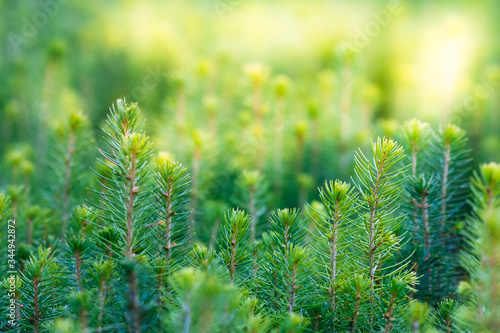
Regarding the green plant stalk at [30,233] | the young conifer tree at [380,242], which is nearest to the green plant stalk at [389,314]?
the young conifer tree at [380,242]

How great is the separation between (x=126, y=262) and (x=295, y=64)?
3.17 feet

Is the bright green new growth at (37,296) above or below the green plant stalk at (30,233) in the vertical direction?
below

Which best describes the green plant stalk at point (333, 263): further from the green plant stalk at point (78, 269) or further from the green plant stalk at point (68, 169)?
the green plant stalk at point (68, 169)

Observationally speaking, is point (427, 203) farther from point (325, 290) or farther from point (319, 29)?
point (319, 29)

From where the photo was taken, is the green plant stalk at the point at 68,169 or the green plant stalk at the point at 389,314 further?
the green plant stalk at the point at 68,169

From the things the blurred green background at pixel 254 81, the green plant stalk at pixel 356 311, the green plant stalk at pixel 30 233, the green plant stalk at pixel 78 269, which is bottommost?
the green plant stalk at pixel 356 311

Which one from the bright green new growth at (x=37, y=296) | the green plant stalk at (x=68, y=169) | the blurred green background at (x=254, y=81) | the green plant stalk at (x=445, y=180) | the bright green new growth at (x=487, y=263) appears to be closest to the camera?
the bright green new growth at (x=487, y=263)

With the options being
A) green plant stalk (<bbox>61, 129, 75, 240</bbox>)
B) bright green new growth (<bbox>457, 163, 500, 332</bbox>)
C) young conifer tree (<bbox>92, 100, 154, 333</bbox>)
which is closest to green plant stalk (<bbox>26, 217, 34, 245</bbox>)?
green plant stalk (<bbox>61, 129, 75, 240</bbox>)

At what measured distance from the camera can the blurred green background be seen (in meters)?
0.85

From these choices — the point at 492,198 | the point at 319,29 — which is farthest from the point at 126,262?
the point at 319,29

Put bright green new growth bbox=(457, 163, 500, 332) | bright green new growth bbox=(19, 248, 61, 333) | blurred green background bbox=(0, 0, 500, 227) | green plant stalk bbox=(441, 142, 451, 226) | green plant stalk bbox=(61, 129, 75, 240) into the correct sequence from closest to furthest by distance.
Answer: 1. bright green new growth bbox=(457, 163, 500, 332)
2. bright green new growth bbox=(19, 248, 61, 333)
3. green plant stalk bbox=(441, 142, 451, 226)
4. green plant stalk bbox=(61, 129, 75, 240)
5. blurred green background bbox=(0, 0, 500, 227)

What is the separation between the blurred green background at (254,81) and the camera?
0.85 m

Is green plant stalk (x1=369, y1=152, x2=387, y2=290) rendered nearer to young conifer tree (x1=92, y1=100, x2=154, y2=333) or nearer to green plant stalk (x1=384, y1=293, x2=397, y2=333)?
green plant stalk (x1=384, y1=293, x2=397, y2=333)

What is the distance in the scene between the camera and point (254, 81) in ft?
2.84
